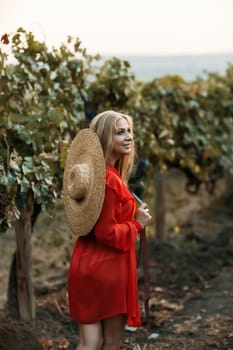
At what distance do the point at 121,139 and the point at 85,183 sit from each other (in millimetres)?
→ 322

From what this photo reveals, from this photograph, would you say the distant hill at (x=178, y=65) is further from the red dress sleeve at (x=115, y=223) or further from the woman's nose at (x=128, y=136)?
the red dress sleeve at (x=115, y=223)

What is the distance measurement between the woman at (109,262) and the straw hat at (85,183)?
5cm

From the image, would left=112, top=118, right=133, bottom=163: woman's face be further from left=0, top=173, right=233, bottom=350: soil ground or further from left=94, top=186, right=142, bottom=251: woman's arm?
left=0, top=173, right=233, bottom=350: soil ground

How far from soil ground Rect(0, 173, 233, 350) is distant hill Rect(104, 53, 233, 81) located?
68.6 inches

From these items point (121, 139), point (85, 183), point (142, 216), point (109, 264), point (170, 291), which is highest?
point (121, 139)

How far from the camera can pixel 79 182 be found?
13.4ft

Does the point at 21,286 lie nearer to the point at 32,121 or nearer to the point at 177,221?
the point at 32,121

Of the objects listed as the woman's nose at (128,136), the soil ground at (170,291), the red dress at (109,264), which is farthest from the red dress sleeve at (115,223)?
the soil ground at (170,291)

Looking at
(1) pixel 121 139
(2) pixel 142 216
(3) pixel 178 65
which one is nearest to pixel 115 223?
(2) pixel 142 216

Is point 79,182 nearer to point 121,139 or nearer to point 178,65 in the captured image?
point 121,139

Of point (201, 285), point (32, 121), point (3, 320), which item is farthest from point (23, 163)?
point (201, 285)

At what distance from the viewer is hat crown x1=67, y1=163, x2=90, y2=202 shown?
13.4ft

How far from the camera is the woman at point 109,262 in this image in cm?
407

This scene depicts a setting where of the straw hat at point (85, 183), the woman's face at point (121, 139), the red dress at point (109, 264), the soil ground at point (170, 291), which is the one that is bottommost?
the soil ground at point (170, 291)
